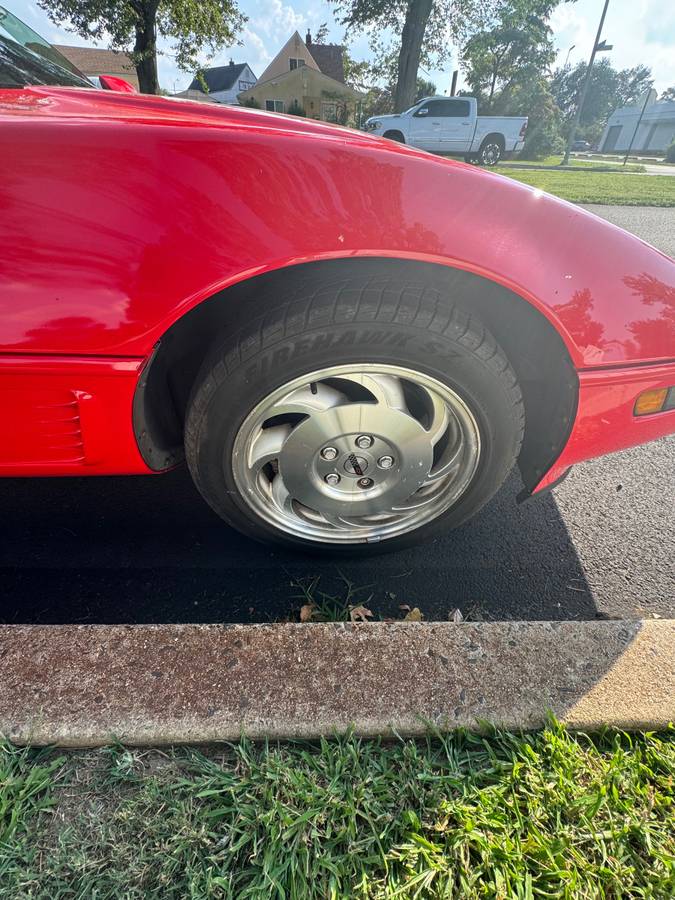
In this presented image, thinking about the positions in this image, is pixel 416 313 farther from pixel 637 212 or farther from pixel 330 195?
pixel 637 212

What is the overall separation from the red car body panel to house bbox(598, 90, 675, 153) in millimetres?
57647

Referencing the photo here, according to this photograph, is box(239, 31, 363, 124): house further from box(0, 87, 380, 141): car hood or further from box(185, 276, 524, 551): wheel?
box(185, 276, 524, 551): wheel

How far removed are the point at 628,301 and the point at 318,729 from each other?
1356 mm

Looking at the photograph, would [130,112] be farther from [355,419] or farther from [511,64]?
[511,64]

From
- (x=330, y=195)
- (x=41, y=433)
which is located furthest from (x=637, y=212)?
(x=41, y=433)

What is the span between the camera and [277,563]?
166 cm

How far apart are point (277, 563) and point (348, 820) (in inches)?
32.5

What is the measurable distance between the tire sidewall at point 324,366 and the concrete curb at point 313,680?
0.46 m

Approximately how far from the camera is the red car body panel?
985 mm

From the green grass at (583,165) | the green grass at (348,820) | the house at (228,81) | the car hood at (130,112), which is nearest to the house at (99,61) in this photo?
the house at (228,81)

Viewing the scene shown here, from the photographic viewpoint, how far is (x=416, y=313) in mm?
1183

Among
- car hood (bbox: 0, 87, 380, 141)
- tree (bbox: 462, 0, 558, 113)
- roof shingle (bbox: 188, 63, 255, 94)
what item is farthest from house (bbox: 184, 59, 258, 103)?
car hood (bbox: 0, 87, 380, 141)

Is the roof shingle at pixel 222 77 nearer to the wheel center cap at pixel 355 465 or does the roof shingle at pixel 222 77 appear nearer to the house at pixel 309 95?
the house at pixel 309 95

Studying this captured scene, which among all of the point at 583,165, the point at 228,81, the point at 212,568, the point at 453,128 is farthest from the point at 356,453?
the point at 228,81
